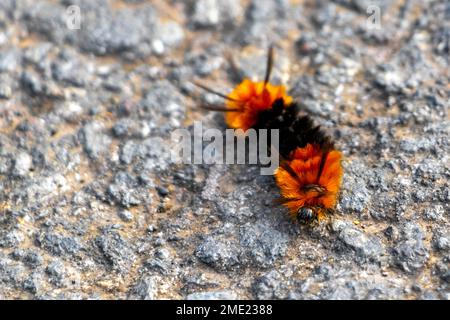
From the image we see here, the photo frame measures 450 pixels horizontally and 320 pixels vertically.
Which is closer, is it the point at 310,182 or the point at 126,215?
the point at 310,182

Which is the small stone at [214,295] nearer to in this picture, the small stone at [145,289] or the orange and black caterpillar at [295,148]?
the small stone at [145,289]

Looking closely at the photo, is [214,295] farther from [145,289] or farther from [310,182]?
[310,182]

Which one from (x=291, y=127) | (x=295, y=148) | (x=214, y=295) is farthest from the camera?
(x=291, y=127)

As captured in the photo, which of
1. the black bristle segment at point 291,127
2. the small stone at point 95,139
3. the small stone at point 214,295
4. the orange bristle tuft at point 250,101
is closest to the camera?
the small stone at point 214,295

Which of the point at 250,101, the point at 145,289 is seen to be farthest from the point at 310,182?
the point at 145,289

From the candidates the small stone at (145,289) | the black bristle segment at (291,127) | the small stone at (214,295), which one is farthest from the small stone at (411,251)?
the small stone at (145,289)
